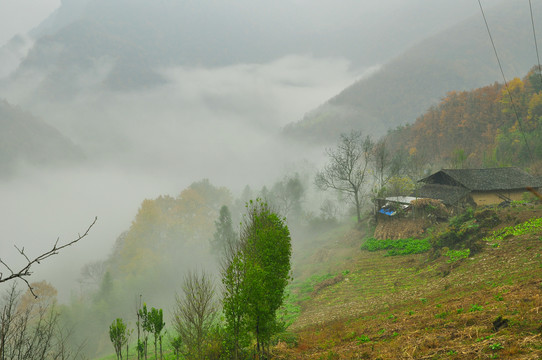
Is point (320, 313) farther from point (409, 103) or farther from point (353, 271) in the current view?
point (409, 103)

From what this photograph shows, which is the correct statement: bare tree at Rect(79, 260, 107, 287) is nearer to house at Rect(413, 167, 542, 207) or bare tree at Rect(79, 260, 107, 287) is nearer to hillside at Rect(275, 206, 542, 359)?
hillside at Rect(275, 206, 542, 359)

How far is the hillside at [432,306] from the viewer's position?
9.26 meters

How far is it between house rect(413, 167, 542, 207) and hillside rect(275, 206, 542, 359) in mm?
10588

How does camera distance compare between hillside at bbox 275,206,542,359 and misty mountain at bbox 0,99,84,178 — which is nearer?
hillside at bbox 275,206,542,359

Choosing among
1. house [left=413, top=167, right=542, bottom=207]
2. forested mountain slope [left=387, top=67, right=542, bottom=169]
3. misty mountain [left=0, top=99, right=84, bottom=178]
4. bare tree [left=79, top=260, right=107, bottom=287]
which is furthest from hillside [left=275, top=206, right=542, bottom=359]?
misty mountain [left=0, top=99, right=84, bottom=178]

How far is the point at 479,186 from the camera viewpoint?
36.4m

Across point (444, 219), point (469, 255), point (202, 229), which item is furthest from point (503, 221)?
point (202, 229)

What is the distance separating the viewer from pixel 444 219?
1308 inches

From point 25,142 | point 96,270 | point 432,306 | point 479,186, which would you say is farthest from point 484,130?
point 25,142

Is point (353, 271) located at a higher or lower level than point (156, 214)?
lower

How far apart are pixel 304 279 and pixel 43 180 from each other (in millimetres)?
185992

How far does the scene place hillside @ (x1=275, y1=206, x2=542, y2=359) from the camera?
30.4ft

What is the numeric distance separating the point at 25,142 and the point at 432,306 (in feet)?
740

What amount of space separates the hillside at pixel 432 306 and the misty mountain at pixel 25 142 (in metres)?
201
